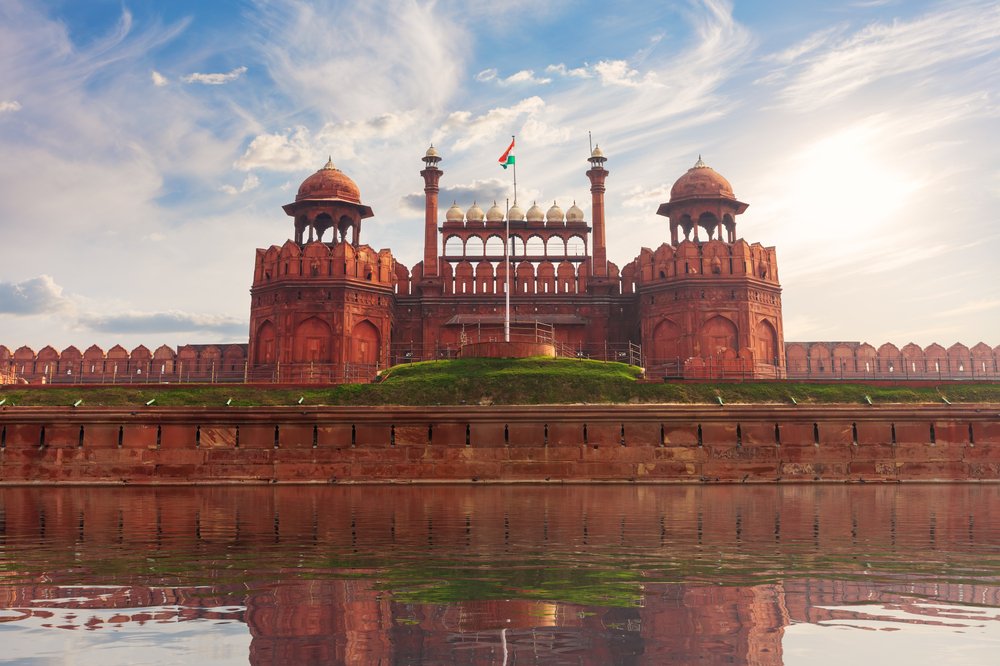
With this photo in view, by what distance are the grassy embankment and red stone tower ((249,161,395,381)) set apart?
942 cm

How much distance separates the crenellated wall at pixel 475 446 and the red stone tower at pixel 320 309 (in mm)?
13217

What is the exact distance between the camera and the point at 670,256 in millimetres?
41625

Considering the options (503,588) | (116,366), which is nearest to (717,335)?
(116,366)

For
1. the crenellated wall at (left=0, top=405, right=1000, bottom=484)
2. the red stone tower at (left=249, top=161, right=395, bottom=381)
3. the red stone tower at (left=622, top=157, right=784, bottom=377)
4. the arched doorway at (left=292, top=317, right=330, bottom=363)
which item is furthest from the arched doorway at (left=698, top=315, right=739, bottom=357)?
the arched doorway at (left=292, top=317, right=330, bottom=363)

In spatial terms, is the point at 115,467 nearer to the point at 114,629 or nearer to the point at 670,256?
the point at 114,629

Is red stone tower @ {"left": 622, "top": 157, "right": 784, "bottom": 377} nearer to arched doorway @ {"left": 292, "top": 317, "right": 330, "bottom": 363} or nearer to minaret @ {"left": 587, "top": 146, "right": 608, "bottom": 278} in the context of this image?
minaret @ {"left": 587, "top": 146, "right": 608, "bottom": 278}

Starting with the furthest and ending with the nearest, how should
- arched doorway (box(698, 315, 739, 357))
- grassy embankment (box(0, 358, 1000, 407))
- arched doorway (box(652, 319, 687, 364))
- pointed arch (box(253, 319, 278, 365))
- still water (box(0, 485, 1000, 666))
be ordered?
arched doorway (box(652, 319, 687, 364))
pointed arch (box(253, 319, 278, 365))
arched doorway (box(698, 315, 739, 357))
grassy embankment (box(0, 358, 1000, 407))
still water (box(0, 485, 1000, 666))

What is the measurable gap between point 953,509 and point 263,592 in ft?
45.2

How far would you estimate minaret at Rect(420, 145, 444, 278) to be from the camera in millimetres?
45562

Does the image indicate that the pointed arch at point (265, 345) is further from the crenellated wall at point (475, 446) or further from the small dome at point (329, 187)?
the crenellated wall at point (475, 446)

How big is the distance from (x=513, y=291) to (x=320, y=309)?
443 inches

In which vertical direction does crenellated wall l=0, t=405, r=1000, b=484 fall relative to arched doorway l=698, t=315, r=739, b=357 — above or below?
below

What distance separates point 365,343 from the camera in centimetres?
4075

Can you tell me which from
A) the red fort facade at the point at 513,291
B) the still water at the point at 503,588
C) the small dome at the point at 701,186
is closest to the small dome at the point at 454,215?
the red fort facade at the point at 513,291
